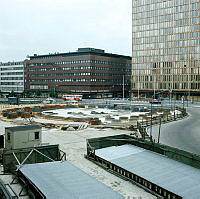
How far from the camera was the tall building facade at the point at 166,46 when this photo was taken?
489ft

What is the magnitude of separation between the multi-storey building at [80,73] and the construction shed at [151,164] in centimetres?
12625

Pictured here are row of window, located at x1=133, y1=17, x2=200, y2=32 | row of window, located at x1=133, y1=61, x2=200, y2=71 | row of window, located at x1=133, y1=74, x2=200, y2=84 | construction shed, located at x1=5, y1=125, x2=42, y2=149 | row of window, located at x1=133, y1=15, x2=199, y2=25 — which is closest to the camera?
construction shed, located at x1=5, y1=125, x2=42, y2=149

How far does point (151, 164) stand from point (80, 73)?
476ft

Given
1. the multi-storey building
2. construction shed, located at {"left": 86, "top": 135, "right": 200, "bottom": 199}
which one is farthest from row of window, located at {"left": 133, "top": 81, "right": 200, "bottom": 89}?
construction shed, located at {"left": 86, "top": 135, "right": 200, "bottom": 199}

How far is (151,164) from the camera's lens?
24.2 meters

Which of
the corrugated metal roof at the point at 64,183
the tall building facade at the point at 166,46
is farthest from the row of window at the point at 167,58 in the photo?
the corrugated metal roof at the point at 64,183

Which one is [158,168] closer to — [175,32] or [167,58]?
[167,58]

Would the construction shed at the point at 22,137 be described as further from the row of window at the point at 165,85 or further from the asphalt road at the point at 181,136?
the row of window at the point at 165,85

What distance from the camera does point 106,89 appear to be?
6905 inches

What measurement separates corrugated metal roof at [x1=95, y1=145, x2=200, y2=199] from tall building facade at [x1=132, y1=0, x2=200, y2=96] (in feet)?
411

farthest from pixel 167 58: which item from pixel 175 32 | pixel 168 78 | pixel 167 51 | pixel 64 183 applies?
pixel 64 183

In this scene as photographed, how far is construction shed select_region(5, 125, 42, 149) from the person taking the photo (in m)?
29.7

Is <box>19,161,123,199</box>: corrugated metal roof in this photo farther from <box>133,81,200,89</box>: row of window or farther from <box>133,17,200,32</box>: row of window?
<box>133,17,200,32</box>: row of window

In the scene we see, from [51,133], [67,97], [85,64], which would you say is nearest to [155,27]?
[85,64]
